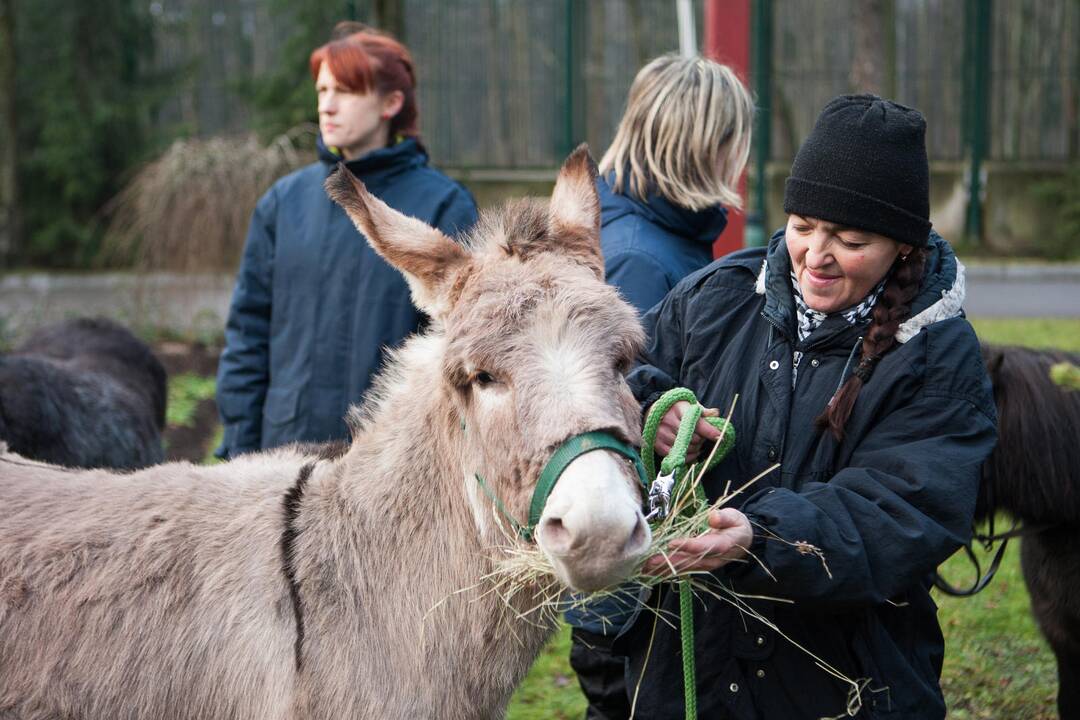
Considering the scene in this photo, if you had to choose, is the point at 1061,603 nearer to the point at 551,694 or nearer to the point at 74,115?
the point at 551,694

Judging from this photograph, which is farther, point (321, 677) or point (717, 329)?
point (717, 329)

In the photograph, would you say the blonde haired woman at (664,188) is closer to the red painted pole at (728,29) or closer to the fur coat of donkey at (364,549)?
the fur coat of donkey at (364,549)

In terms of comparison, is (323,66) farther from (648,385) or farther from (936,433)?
(936,433)

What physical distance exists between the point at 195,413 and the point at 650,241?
7268 millimetres

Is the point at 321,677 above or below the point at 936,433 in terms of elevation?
below

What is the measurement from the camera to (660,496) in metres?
2.46

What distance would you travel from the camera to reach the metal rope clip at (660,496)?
2445 mm

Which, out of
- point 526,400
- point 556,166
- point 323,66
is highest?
point 323,66

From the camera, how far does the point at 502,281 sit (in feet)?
8.20

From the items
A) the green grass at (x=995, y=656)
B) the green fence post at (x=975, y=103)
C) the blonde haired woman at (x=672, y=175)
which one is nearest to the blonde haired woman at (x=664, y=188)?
the blonde haired woman at (x=672, y=175)

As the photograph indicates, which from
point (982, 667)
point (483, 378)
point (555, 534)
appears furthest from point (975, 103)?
point (555, 534)

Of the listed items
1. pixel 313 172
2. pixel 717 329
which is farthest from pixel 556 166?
pixel 717 329

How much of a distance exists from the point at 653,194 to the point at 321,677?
189cm

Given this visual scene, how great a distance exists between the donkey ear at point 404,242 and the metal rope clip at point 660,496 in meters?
0.65
